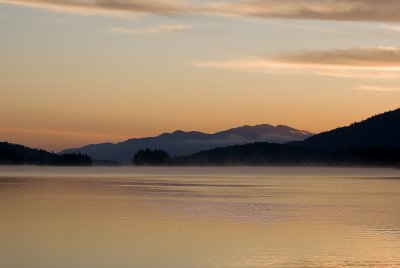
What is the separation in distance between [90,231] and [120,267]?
43.9ft

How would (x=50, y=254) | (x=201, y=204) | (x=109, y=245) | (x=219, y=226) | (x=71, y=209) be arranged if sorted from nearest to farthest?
(x=50, y=254) → (x=109, y=245) → (x=219, y=226) → (x=71, y=209) → (x=201, y=204)

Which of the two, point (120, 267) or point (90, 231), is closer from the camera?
point (120, 267)

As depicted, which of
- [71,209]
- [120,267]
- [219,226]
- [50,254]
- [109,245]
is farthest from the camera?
[71,209]

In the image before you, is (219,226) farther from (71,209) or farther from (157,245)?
(71,209)

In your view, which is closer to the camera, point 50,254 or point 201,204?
point 50,254

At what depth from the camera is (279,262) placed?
121ft

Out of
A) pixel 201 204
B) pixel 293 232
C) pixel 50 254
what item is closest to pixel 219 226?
pixel 293 232

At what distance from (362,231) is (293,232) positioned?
4.11 meters

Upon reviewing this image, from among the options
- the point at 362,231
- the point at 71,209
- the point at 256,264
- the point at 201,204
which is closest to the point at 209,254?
the point at 256,264

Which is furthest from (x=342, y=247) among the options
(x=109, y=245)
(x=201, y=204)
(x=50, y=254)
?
(x=201, y=204)

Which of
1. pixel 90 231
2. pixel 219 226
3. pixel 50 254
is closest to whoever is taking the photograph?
pixel 50 254

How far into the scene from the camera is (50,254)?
38938mm

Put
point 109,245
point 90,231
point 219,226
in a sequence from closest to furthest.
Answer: point 109,245
point 90,231
point 219,226

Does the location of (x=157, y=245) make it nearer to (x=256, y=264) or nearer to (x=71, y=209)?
(x=256, y=264)
